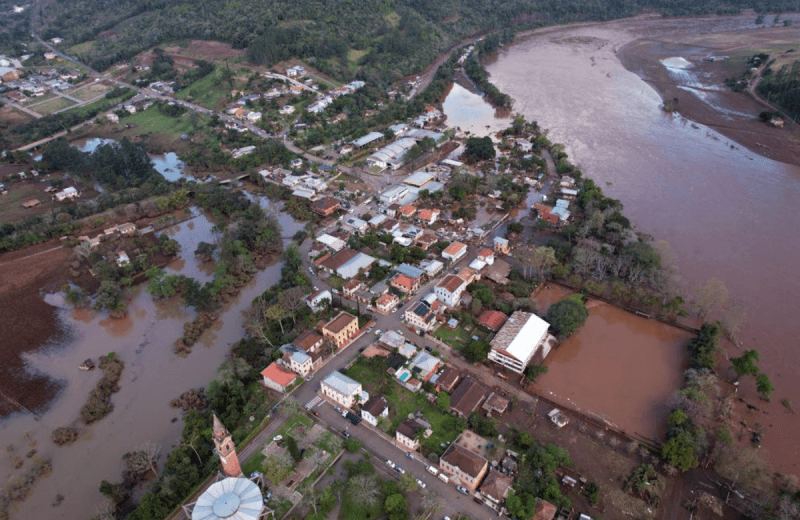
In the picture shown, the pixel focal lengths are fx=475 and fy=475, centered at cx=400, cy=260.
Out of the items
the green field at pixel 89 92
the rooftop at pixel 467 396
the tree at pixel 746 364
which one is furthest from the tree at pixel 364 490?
the green field at pixel 89 92

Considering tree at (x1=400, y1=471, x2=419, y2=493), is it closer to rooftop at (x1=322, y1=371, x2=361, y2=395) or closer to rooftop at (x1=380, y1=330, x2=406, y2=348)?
rooftop at (x1=322, y1=371, x2=361, y2=395)

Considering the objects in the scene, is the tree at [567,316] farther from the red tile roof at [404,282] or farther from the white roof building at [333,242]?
the white roof building at [333,242]

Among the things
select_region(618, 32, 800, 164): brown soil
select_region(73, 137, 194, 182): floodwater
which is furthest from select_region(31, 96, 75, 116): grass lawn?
select_region(618, 32, 800, 164): brown soil

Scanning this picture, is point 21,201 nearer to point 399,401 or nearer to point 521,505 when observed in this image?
point 399,401

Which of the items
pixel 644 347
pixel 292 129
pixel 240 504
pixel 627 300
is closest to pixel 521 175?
pixel 627 300

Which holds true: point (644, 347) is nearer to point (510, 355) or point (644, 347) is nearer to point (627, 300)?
point (627, 300)

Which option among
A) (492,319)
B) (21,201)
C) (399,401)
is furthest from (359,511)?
(21,201)
